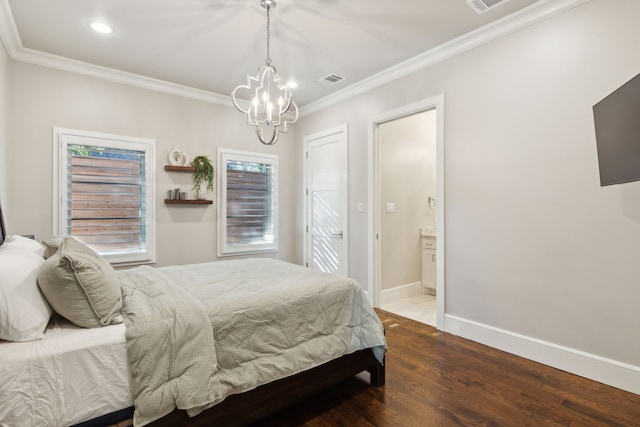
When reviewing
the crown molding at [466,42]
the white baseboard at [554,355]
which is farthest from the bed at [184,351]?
the crown molding at [466,42]

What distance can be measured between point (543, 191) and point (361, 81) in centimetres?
240

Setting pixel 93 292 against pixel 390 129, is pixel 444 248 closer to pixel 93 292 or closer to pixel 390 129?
pixel 390 129

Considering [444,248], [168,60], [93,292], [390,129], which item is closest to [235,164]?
[168,60]

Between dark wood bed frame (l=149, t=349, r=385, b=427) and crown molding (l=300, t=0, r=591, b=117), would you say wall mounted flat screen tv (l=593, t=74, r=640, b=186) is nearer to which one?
crown molding (l=300, t=0, r=591, b=117)

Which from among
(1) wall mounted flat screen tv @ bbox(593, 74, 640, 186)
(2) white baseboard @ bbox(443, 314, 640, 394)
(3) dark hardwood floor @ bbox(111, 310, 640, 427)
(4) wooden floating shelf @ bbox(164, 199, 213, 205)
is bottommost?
(3) dark hardwood floor @ bbox(111, 310, 640, 427)

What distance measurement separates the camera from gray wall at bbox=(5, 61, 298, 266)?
3260 millimetres

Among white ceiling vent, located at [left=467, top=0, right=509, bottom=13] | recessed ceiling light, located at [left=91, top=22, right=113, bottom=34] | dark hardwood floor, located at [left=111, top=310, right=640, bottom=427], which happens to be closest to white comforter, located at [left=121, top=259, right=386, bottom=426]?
dark hardwood floor, located at [left=111, top=310, right=640, bottom=427]

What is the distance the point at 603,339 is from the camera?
2.29 m

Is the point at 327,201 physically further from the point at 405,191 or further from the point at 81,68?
the point at 81,68

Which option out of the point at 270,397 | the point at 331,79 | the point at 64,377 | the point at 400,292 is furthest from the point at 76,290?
the point at 400,292

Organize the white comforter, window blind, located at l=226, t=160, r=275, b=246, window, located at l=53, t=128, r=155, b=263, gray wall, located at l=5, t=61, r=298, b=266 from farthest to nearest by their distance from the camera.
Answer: window blind, located at l=226, t=160, r=275, b=246, window, located at l=53, t=128, r=155, b=263, gray wall, located at l=5, t=61, r=298, b=266, the white comforter

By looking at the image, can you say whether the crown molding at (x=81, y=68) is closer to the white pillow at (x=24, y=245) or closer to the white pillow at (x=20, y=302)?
the white pillow at (x=24, y=245)

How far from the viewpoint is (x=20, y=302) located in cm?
135

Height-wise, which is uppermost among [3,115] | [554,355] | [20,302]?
[3,115]
